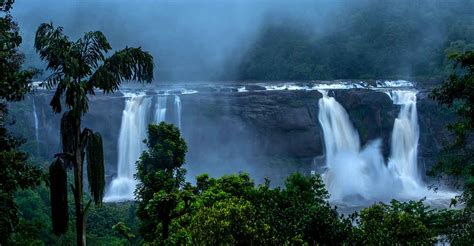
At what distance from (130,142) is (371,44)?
4451 cm

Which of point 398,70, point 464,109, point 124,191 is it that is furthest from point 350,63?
point 464,109

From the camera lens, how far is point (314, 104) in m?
45.5

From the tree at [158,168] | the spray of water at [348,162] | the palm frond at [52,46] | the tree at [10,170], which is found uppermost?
the palm frond at [52,46]

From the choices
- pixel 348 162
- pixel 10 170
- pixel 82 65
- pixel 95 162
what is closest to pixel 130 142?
pixel 348 162

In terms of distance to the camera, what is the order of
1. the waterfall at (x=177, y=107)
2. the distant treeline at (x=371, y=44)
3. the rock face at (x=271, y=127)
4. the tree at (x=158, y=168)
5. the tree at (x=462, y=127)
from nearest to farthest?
1. the tree at (x=462, y=127)
2. the tree at (x=158, y=168)
3. the rock face at (x=271, y=127)
4. the waterfall at (x=177, y=107)
5. the distant treeline at (x=371, y=44)

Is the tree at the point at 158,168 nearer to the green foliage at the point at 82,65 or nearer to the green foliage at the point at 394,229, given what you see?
the green foliage at the point at 394,229

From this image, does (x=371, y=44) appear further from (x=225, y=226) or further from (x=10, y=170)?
(x=10, y=170)

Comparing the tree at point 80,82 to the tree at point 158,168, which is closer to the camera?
the tree at point 80,82

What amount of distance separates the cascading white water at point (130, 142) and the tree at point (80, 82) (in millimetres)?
32883

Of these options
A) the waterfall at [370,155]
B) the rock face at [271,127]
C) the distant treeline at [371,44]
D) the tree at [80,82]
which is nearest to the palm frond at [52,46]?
the tree at [80,82]

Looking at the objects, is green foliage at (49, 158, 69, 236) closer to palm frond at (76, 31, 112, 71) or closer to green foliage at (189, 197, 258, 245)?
palm frond at (76, 31, 112, 71)

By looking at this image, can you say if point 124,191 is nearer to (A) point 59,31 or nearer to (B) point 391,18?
(A) point 59,31

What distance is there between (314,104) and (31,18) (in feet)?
247

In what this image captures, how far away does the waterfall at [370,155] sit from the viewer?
1677 inches
